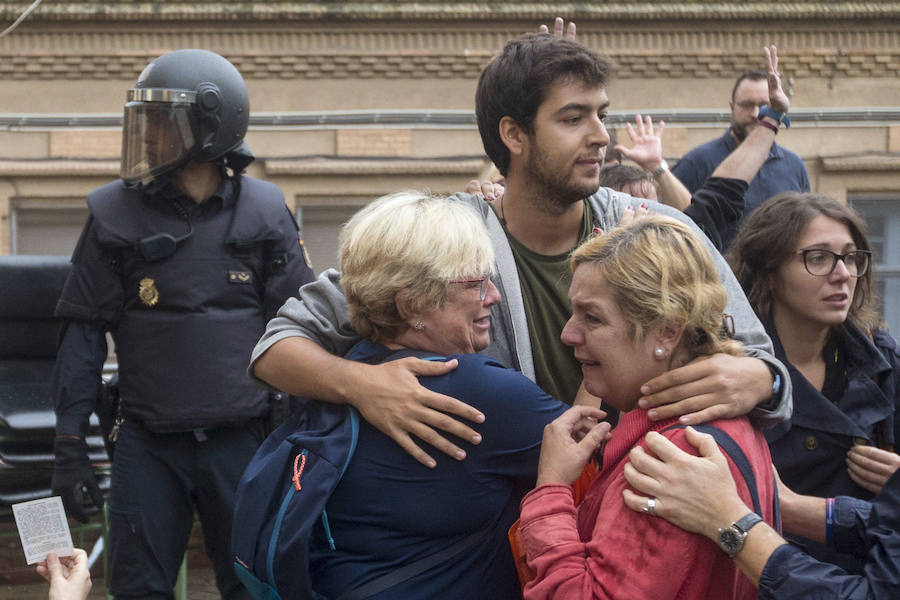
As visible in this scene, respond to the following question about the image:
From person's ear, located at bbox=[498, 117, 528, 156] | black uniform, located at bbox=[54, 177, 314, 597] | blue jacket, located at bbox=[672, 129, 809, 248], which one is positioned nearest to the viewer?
person's ear, located at bbox=[498, 117, 528, 156]

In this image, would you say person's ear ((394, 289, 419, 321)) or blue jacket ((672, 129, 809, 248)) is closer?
person's ear ((394, 289, 419, 321))

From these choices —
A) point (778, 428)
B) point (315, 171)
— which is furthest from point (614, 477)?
point (315, 171)

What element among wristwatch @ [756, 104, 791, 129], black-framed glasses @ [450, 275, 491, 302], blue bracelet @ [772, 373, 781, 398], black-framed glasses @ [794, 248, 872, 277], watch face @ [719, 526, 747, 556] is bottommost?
watch face @ [719, 526, 747, 556]

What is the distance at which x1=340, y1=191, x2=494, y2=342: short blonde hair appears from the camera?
2.58 metres

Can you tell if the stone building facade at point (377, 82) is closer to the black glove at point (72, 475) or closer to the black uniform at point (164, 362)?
the black uniform at point (164, 362)

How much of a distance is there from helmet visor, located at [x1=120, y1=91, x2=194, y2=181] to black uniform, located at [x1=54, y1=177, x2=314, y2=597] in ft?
0.21

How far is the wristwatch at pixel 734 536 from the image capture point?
2.19 meters

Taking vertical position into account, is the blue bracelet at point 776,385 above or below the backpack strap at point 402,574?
above

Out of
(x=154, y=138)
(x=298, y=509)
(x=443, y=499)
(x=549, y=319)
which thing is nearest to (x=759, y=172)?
(x=154, y=138)

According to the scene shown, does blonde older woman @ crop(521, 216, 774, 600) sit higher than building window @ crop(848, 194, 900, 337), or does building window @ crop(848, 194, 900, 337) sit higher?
blonde older woman @ crop(521, 216, 774, 600)

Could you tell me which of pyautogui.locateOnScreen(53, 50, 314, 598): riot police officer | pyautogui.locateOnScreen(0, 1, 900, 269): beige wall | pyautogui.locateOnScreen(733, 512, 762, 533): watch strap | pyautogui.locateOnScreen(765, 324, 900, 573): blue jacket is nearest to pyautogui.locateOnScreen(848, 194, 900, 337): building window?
pyautogui.locateOnScreen(0, 1, 900, 269): beige wall

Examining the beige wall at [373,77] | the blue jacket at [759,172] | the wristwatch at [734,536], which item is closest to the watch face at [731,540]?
the wristwatch at [734,536]

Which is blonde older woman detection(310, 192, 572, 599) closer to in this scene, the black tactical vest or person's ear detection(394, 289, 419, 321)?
person's ear detection(394, 289, 419, 321)

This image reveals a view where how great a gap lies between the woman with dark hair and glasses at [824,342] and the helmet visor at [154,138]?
2.14 meters
